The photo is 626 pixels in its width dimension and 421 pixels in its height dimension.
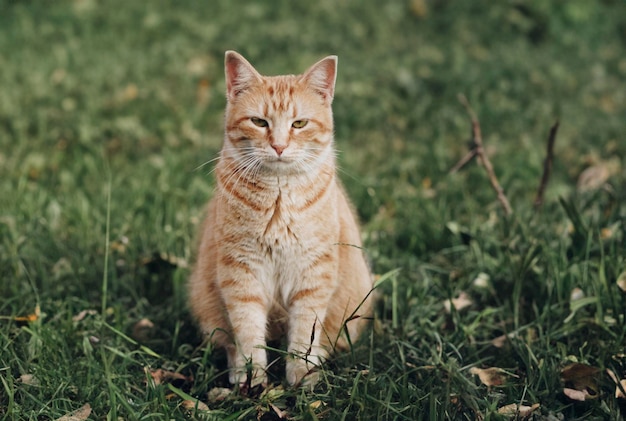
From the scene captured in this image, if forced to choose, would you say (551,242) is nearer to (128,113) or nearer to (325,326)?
(325,326)

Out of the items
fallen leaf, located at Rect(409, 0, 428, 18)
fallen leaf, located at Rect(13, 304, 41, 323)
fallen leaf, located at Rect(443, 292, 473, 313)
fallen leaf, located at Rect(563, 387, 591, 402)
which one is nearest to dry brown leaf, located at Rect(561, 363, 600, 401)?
fallen leaf, located at Rect(563, 387, 591, 402)

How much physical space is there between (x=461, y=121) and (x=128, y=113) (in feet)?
8.04

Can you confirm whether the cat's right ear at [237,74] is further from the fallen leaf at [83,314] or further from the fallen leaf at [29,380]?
the fallen leaf at [29,380]

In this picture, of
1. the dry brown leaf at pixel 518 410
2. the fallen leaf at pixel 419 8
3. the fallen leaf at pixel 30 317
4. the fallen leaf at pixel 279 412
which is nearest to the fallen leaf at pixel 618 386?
the dry brown leaf at pixel 518 410

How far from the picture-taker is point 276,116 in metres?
2.69

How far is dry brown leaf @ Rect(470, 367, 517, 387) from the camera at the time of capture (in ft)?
8.95

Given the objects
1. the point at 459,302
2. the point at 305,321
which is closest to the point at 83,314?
the point at 305,321

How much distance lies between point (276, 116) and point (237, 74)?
227 mm

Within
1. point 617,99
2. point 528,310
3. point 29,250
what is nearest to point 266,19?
point 617,99

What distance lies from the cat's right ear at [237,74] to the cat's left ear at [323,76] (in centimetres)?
19

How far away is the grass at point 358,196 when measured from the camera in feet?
8.75

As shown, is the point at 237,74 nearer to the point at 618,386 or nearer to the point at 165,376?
the point at 165,376

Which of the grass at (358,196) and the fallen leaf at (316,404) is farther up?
the grass at (358,196)

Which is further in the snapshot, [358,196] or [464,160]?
[358,196]
